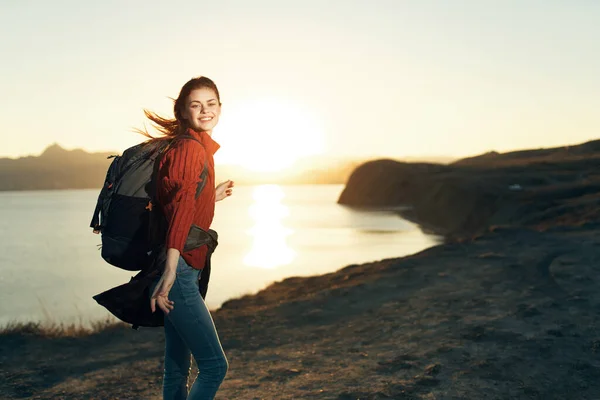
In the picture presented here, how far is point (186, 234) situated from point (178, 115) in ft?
2.68

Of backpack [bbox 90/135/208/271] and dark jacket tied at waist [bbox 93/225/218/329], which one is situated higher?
backpack [bbox 90/135/208/271]

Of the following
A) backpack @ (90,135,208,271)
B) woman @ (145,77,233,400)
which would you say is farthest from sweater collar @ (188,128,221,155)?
backpack @ (90,135,208,271)

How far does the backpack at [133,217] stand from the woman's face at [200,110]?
18 centimetres

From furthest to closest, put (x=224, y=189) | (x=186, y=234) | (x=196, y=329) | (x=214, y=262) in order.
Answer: (x=214, y=262) → (x=224, y=189) → (x=196, y=329) → (x=186, y=234)

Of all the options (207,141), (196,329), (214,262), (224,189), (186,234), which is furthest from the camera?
(214,262)

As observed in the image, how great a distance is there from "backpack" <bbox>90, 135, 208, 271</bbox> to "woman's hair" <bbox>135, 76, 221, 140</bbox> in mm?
225

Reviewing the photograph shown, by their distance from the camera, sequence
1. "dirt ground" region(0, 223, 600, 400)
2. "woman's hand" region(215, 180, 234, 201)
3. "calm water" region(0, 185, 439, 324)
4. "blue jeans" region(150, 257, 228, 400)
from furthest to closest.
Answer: "calm water" region(0, 185, 439, 324) < "dirt ground" region(0, 223, 600, 400) < "woman's hand" region(215, 180, 234, 201) < "blue jeans" region(150, 257, 228, 400)

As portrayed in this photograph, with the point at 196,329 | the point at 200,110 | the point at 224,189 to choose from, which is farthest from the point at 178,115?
the point at 196,329

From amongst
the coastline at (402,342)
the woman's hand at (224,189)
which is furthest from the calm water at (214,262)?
the woman's hand at (224,189)

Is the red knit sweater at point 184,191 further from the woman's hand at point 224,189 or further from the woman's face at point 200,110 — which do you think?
the woman's hand at point 224,189

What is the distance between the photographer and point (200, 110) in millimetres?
3203

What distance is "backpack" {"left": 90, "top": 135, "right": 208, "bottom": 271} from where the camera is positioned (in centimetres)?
307

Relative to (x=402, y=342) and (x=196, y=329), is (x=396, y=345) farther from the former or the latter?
(x=196, y=329)

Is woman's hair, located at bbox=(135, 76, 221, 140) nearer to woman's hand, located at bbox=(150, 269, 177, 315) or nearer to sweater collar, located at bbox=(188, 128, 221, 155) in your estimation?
sweater collar, located at bbox=(188, 128, 221, 155)
